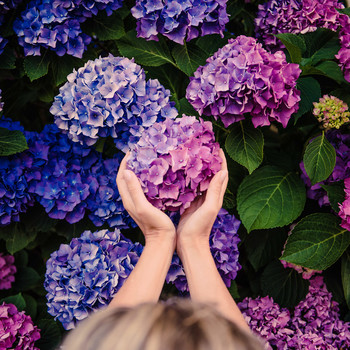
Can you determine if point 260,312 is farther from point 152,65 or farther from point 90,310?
point 152,65

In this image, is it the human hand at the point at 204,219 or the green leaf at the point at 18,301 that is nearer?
the human hand at the point at 204,219

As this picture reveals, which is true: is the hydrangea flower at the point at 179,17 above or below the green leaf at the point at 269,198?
above

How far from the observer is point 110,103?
1.14 metres

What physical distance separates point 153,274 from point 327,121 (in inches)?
24.6

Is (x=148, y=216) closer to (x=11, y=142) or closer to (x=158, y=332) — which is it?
(x=158, y=332)

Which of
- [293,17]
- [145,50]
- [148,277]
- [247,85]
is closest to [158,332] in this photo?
[148,277]

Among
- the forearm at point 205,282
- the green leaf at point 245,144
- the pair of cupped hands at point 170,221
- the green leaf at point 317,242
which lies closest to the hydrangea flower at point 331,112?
the green leaf at point 245,144

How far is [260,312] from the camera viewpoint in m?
1.34

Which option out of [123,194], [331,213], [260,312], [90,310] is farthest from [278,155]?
[90,310]

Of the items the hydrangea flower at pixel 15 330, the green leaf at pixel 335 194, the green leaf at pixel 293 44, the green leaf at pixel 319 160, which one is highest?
the green leaf at pixel 293 44

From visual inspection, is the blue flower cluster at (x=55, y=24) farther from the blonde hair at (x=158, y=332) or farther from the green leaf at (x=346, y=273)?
the green leaf at (x=346, y=273)

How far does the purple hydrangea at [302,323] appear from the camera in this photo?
1300mm

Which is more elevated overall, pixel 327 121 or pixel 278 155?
pixel 327 121

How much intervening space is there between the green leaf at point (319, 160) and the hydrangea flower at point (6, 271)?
1101 millimetres
